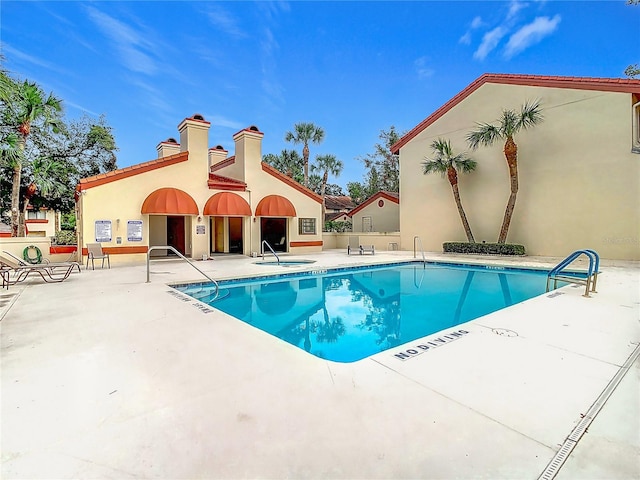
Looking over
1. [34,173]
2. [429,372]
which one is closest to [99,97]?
[34,173]

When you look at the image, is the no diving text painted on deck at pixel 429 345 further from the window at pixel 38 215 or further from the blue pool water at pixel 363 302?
the window at pixel 38 215

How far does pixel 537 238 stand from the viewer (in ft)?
70.2

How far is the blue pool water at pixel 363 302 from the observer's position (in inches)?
296

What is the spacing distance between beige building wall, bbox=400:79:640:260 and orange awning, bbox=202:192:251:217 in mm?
14878

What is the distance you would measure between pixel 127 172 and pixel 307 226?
43.5 feet

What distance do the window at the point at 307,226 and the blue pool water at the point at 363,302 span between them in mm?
10050

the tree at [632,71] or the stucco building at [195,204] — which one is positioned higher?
the tree at [632,71]

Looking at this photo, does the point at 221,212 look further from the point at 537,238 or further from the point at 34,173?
the point at 537,238

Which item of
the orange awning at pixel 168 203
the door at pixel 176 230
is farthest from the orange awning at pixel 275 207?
the door at pixel 176 230

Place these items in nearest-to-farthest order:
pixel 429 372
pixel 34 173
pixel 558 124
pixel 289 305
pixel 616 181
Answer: pixel 429 372 → pixel 289 305 → pixel 616 181 → pixel 558 124 → pixel 34 173

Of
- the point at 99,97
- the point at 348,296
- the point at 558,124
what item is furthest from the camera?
the point at 99,97

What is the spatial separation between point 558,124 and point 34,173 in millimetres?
34493

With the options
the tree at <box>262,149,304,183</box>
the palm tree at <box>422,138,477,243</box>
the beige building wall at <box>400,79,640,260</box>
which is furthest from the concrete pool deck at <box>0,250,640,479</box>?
the tree at <box>262,149,304,183</box>

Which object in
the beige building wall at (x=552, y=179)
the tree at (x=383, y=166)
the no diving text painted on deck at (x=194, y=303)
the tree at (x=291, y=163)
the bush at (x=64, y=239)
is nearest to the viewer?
the no diving text painted on deck at (x=194, y=303)
